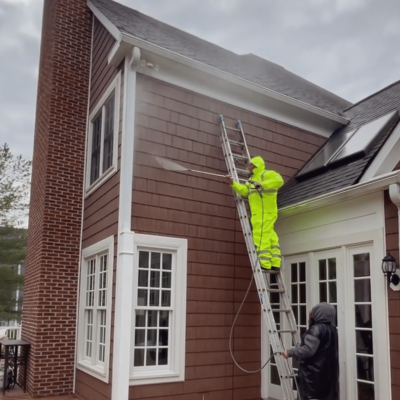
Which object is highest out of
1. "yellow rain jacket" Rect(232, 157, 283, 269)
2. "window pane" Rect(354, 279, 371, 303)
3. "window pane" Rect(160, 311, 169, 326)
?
"yellow rain jacket" Rect(232, 157, 283, 269)

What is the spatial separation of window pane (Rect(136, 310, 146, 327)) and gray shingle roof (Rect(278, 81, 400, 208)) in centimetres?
259

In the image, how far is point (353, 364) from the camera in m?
5.54

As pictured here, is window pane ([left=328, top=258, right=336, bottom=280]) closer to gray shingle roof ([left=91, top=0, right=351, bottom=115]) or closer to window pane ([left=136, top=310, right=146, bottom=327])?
window pane ([left=136, top=310, right=146, bottom=327])

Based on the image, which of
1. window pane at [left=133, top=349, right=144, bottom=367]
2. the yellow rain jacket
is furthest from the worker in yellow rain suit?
window pane at [left=133, top=349, right=144, bottom=367]

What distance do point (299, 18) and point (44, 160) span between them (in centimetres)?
594

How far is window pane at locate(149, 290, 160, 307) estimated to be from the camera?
6242mm

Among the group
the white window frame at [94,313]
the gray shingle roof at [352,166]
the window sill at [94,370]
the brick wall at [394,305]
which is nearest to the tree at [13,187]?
the white window frame at [94,313]

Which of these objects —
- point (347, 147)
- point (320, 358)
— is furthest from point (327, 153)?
point (320, 358)

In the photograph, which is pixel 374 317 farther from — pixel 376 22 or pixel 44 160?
pixel 376 22

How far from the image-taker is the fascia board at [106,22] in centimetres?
648

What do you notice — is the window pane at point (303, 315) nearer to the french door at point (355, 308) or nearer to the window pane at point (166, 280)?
the french door at point (355, 308)

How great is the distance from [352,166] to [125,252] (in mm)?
3317

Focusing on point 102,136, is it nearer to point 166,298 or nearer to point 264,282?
point 166,298

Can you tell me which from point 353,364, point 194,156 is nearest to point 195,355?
point 353,364
